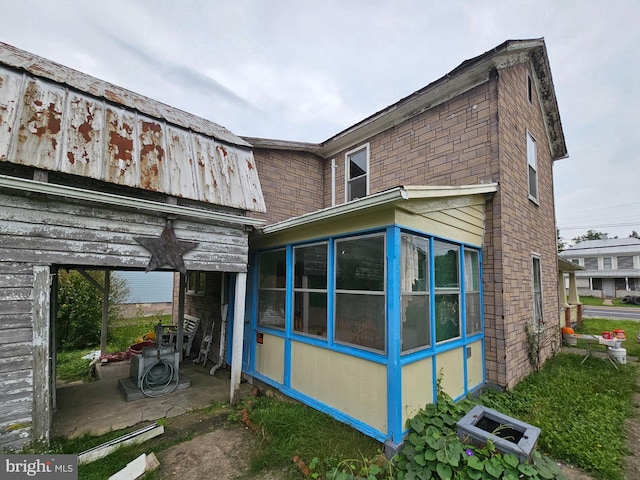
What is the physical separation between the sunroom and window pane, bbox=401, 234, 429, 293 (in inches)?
0.5

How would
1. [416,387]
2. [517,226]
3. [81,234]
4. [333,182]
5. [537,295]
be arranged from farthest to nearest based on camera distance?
[333,182] → [537,295] → [517,226] → [416,387] → [81,234]

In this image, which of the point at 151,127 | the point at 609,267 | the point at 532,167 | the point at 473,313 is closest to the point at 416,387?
the point at 473,313

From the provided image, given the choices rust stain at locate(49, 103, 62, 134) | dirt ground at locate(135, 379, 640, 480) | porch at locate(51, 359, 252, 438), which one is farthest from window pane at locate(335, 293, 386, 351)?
rust stain at locate(49, 103, 62, 134)

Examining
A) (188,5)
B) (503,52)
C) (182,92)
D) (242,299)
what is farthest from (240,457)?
(182,92)

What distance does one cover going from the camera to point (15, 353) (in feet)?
9.68

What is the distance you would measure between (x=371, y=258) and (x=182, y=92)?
17838 millimetres

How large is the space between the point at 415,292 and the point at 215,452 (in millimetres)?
3148

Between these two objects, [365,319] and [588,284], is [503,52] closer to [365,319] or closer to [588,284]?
[365,319]

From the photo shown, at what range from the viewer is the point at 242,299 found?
4.76 m

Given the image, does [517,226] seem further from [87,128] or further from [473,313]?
[87,128]

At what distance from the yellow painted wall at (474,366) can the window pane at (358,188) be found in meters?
4.35

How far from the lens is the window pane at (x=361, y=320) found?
11.4 feet

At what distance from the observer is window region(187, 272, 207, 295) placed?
27.0ft

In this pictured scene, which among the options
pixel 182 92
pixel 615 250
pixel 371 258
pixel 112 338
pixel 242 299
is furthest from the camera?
pixel 615 250
